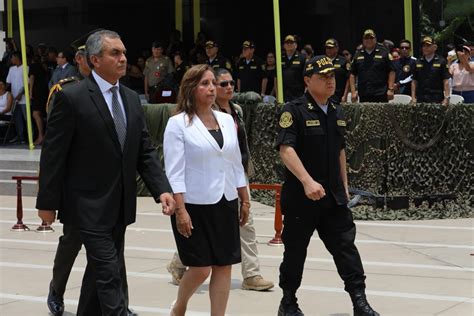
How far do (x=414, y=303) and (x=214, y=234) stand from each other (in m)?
2.28

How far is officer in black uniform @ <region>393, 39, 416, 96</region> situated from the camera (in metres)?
17.6

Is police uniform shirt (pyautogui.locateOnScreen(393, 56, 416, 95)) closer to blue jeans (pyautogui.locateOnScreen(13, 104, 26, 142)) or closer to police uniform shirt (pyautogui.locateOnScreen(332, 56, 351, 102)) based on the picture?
→ police uniform shirt (pyautogui.locateOnScreen(332, 56, 351, 102))

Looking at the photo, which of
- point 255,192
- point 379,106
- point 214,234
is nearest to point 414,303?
point 214,234

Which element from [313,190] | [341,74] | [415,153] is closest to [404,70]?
[341,74]

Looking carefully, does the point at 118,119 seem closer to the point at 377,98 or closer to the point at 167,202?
the point at 167,202

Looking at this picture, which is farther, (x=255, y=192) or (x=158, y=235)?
(x=255, y=192)

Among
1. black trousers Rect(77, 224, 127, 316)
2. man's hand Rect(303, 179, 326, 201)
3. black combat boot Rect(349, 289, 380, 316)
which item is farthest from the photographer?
black combat boot Rect(349, 289, 380, 316)

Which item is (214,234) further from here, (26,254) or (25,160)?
(25,160)

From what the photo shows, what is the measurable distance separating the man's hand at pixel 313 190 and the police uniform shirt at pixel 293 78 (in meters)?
10.0

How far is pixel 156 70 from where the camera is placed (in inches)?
773

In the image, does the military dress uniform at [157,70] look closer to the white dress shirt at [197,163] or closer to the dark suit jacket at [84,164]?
the white dress shirt at [197,163]

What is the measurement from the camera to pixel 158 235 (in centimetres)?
1170

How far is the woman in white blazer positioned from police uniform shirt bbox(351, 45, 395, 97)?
974 cm

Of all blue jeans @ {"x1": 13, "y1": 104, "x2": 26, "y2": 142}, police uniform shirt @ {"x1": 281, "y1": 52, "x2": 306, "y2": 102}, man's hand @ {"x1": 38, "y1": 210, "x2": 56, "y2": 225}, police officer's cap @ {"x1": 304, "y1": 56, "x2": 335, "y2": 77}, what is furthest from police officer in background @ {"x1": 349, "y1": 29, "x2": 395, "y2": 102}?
man's hand @ {"x1": 38, "y1": 210, "x2": 56, "y2": 225}
